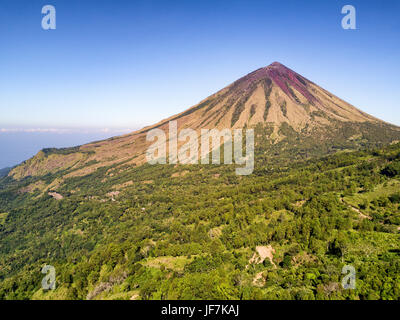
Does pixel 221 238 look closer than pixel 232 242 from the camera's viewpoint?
No

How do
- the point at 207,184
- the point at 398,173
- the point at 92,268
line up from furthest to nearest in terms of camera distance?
1. the point at 207,184
2. the point at 398,173
3. the point at 92,268

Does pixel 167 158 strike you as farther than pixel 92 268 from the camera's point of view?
Yes

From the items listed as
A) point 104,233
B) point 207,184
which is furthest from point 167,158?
point 104,233

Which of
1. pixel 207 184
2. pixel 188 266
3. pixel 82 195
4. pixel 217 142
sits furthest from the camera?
pixel 217 142

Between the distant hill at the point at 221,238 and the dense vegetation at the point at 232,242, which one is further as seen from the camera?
the distant hill at the point at 221,238

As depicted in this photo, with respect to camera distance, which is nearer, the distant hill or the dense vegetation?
the dense vegetation

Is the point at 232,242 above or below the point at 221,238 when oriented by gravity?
above

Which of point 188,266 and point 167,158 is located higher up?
point 167,158
